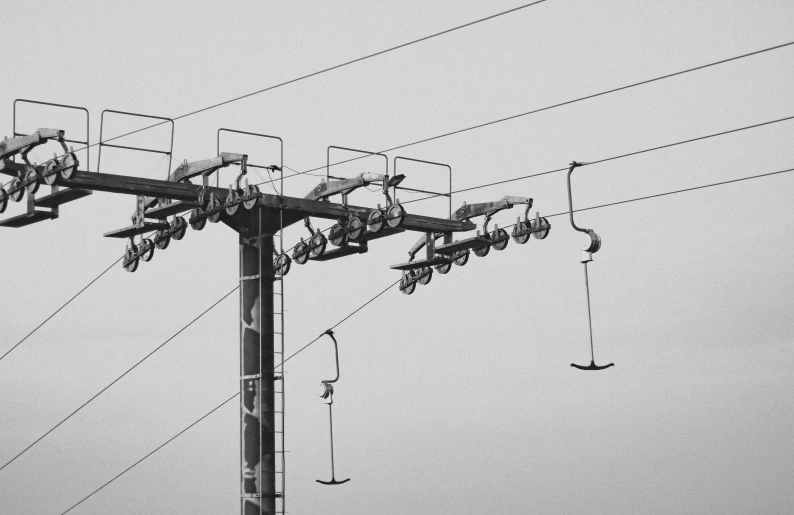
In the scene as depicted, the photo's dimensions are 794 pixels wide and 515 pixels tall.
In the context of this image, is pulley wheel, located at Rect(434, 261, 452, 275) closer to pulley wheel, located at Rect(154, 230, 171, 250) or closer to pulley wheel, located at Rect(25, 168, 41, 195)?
pulley wheel, located at Rect(154, 230, 171, 250)

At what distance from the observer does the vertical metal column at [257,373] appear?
21000 millimetres

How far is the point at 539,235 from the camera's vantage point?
22.2 metres

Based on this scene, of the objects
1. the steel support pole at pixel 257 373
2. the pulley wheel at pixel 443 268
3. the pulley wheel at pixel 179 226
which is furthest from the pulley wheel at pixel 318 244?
the pulley wheel at pixel 179 226

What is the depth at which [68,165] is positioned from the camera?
66.3ft

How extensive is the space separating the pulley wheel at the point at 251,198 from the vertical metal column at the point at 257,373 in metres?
0.38

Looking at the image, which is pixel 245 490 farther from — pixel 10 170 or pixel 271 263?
pixel 10 170

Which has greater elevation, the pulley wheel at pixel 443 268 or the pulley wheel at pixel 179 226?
the pulley wheel at pixel 179 226

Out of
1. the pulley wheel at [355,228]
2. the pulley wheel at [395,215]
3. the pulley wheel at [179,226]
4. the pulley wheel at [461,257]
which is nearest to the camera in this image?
the pulley wheel at [395,215]

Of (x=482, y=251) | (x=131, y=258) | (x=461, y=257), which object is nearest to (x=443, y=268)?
(x=461, y=257)

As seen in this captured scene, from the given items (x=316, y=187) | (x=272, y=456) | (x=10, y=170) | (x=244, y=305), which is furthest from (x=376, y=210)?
(x=10, y=170)

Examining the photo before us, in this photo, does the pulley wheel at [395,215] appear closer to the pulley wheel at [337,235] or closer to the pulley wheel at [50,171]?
the pulley wheel at [337,235]

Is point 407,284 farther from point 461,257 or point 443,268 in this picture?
point 461,257

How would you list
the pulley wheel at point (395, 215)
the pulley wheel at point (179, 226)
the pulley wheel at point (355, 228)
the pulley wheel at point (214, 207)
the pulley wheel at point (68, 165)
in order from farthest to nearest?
the pulley wheel at point (179, 226) → the pulley wheel at point (355, 228) → the pulley wheel at point (395, 215) → the pulley wheel at point (214, 207) → the pulley wheel at point (68, 165)

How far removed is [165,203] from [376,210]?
3.31 meters
